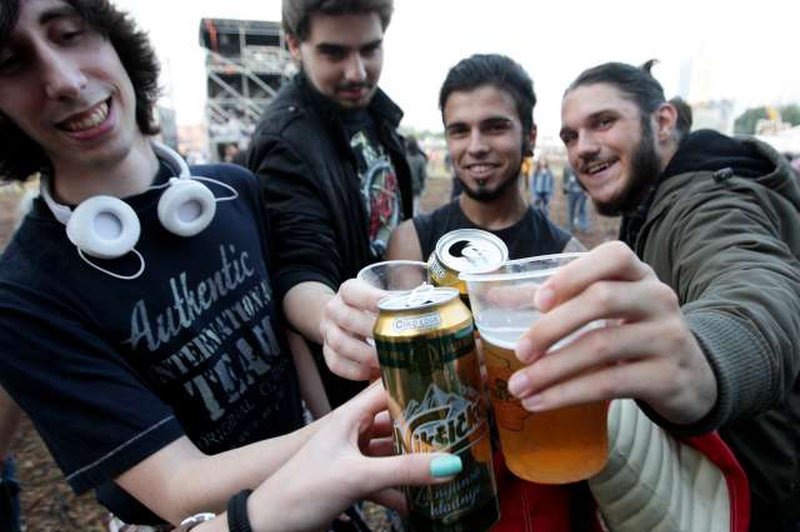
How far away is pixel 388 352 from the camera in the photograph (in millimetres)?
763

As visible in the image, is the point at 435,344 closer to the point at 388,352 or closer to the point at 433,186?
the point at 388,352

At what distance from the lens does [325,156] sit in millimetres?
1857

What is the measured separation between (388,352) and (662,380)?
0.41 metres

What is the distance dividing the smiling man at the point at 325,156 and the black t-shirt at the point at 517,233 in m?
0.21

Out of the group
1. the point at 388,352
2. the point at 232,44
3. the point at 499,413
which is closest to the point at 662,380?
the point at 499,413

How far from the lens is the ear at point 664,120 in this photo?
87.8 inches

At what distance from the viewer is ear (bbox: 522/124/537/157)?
230cm

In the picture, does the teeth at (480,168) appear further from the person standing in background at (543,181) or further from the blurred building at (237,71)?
the blurred building at (237,71)

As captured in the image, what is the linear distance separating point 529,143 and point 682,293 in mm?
1301

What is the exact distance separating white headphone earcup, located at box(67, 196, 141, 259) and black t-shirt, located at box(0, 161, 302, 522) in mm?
54

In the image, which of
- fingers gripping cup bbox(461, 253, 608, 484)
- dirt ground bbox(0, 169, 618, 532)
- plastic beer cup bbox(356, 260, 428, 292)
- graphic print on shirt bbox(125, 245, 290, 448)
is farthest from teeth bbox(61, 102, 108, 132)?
dirt ground bbox(0, 169, 618, 532)

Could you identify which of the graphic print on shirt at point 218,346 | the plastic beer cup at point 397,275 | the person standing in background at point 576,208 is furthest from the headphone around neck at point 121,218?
the person standing in background at point 576,208

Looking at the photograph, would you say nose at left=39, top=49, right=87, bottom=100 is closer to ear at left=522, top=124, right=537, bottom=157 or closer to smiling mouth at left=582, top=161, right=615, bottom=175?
ear at left=522, top=124, right=537, bottom=157

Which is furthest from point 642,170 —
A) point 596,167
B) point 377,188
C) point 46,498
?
point 46,498
